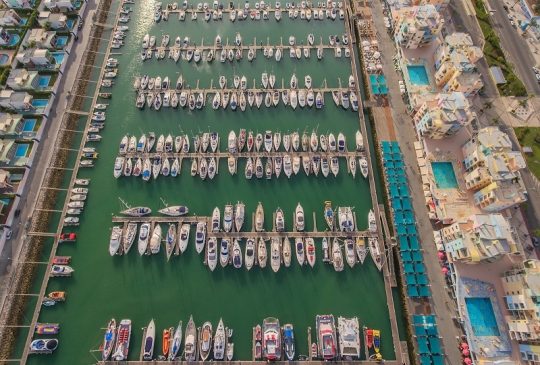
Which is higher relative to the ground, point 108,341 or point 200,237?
point 200,237

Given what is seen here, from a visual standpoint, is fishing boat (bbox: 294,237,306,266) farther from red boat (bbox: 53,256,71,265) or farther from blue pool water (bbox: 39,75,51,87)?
blue pool water (bbox: 39,75,51,87)

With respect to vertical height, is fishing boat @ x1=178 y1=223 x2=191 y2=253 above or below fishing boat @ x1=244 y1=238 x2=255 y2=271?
above

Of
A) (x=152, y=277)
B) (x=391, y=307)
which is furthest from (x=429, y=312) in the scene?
(x=152, y=277)

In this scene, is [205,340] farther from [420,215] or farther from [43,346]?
[420,215]

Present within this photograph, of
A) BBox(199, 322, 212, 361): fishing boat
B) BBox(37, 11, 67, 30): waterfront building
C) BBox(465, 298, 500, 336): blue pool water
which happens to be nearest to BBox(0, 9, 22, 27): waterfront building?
BBox(37, 11, 67, 30): waterfront building

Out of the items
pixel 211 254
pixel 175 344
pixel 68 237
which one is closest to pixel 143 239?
pixel 211 254

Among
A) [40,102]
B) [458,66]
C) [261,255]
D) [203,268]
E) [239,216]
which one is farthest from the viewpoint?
[40,102]

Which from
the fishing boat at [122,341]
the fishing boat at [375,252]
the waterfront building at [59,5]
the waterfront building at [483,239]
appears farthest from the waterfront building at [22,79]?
the waterfront building at [483,239]
